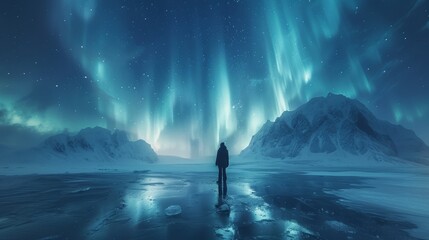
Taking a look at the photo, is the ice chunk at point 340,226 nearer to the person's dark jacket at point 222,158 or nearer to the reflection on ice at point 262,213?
the reflection on ice at point 262,213

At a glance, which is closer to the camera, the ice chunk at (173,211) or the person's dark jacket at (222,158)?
the ice chunk at (173,211)

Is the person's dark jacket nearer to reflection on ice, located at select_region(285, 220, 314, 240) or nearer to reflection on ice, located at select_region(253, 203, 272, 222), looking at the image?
reflection on ice, located at select_region(253, 203, 272, 222)

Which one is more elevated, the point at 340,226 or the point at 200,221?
the point at 200,221

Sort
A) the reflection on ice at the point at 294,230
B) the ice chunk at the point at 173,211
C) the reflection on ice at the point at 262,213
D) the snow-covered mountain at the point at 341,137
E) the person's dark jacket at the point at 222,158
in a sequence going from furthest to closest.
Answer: the snow-covered mountain at the point at 341,137
the person's dark jacket at the point at 222,158
the ice chunk at the point at 173,211
the reflection on ice at the point at 262,213
the reflection on ice at the point at 294,230

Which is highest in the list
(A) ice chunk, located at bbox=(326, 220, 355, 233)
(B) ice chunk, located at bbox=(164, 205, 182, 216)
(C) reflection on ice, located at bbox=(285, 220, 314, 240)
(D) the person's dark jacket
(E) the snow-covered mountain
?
(E) the snow-covered mountain

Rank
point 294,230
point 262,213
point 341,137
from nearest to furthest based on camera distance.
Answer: point 294,230
point 262,213
point 341,137

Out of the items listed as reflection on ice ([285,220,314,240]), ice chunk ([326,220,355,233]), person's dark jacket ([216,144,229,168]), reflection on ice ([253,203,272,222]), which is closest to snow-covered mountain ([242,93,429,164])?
person's dark jacket ([216,144,229,168])

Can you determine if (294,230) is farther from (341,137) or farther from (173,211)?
(341,137)

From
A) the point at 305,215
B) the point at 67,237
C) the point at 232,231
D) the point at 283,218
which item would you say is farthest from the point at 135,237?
the point at 305,215

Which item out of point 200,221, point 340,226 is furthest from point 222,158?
point 340,226

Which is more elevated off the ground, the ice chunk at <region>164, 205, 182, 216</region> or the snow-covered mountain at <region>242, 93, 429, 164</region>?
the snow-covered mountain at <region>242, 93, 429, 164</region>

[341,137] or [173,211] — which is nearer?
[173,211]

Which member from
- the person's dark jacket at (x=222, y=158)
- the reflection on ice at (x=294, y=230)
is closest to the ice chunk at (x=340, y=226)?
the reflection on ice at (x=294, y=230)

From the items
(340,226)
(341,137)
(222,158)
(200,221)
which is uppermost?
(341,137)
